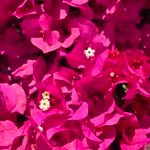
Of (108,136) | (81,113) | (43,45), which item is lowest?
(108,136)

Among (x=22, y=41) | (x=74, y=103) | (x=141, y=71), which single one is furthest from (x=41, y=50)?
(x=141, y=71)

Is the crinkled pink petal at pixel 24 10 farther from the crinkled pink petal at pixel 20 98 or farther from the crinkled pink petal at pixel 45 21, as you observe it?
the crinkled pink petal at pixel 20 98

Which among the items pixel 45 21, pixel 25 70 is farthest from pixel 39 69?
pixel 45 21

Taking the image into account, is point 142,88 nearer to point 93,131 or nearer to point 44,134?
point 93,131

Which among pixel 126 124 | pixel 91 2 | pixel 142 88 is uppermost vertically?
pixel 91 2

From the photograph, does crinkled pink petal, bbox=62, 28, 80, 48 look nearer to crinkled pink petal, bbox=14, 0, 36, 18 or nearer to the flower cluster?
the flower cluster

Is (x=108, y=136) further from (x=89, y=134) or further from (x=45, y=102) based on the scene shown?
(x=45, y=102)

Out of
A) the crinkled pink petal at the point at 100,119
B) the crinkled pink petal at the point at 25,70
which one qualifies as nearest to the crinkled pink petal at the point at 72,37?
the crinkled pink petal at the point at 25,70
